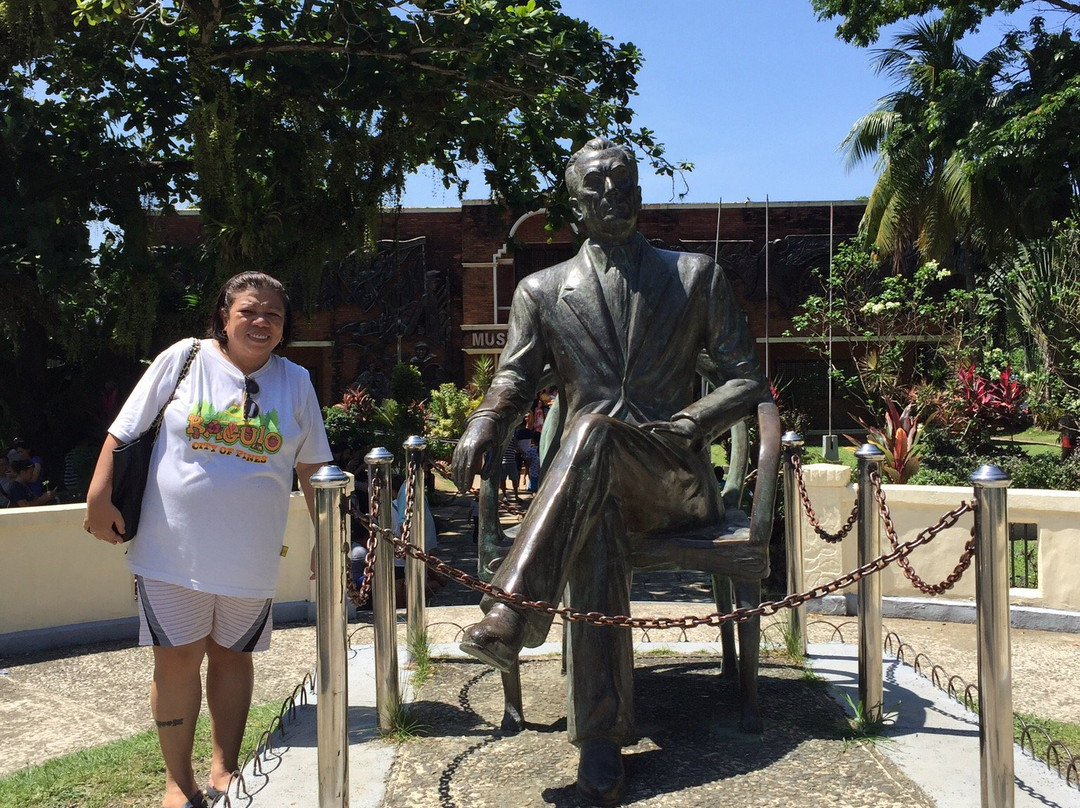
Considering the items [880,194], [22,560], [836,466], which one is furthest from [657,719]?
[880,194]

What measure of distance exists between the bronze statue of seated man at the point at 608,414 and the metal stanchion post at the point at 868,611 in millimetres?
540

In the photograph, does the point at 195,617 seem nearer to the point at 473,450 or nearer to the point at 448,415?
the point at 473,450

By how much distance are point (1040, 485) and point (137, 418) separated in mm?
8390

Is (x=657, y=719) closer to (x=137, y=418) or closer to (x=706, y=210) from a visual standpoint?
(x=137, y=418)

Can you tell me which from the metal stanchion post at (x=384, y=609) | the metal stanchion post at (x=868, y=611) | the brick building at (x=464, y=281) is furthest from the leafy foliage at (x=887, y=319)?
A: the metal stanchion post at (x=384, y=609)

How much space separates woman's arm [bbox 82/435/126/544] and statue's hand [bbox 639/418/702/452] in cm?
169

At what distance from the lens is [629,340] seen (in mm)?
3807

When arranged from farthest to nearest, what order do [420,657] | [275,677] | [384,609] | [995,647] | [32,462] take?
[32,462] → [275,677] → [420,657] → [384,609] → [995,647]

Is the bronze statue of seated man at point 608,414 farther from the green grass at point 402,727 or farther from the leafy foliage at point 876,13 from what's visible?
the leafy foliage at point 876,13

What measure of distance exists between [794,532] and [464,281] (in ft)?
55.5

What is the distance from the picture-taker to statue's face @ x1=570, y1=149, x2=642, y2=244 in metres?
3.83

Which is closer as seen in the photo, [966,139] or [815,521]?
[815,521]

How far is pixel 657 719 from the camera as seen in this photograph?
3.88m

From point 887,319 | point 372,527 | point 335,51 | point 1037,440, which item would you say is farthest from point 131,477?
point 1037,440
